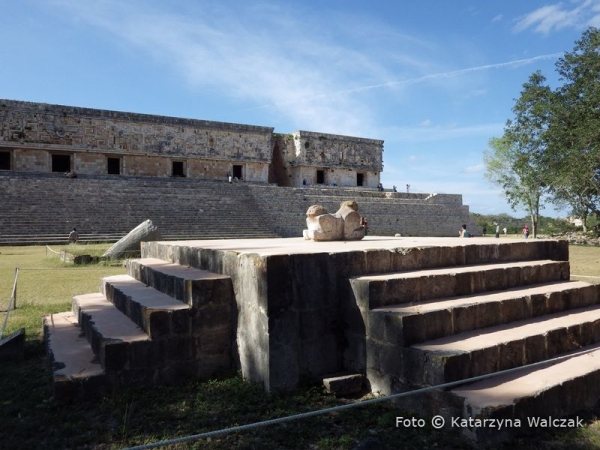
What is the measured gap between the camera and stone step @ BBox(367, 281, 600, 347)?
3219 millimetres

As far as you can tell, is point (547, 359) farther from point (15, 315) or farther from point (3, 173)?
point (3, 173)

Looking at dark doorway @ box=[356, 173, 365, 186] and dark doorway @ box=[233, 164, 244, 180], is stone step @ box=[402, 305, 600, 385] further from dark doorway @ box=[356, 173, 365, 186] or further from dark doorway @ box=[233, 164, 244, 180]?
dark doorway @ box=[356, 173, 365, 186]

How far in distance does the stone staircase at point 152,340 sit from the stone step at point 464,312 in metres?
1.37

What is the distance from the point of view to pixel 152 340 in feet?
11.4

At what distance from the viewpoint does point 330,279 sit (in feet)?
12.2

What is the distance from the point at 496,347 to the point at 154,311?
8.76ft

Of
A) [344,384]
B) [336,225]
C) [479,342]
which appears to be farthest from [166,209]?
[479,342]

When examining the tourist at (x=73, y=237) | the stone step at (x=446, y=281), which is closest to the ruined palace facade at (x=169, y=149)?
the tourist at (x=73, y=237)

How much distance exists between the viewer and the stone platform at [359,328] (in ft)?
9.98

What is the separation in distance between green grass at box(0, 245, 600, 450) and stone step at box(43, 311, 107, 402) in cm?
9

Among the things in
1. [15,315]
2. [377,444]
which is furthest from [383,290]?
[15,315]

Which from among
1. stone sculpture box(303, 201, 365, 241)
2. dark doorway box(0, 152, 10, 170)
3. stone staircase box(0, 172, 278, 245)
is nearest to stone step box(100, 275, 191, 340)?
stone sculpture box(303, 201, 365, 241)

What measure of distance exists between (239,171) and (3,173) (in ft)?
45.0

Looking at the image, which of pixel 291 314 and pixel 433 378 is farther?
pixel 291 314
